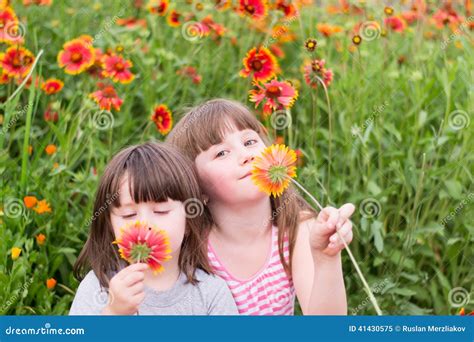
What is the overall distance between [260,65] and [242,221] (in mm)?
399

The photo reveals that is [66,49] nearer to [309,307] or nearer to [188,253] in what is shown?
[188,253]

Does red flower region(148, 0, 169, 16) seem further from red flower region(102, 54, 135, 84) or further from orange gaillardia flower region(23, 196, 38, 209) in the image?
orange gaillardia flower region(23, 196, 38, 209)

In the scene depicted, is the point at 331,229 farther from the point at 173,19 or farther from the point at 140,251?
the point at 173,19

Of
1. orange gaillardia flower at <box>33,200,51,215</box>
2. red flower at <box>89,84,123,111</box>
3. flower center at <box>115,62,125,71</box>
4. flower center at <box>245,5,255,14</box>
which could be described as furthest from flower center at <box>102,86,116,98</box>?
flower center at <box>245,5,255,14</box>

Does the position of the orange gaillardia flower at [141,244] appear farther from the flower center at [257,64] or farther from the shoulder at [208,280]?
the flower center at [257,64]

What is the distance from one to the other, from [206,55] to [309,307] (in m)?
1.23

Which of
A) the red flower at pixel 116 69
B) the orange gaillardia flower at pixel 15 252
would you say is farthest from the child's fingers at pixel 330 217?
the red flower at pixel 116 69

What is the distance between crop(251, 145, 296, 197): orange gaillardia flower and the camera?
1417 millimetres

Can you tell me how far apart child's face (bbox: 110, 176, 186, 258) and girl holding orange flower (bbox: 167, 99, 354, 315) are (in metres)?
0.15

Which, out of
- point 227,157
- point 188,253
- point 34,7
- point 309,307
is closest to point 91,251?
point 188,253

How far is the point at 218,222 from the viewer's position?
6.15ft

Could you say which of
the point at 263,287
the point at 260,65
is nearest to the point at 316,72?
the point at 260,65

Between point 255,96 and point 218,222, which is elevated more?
point 255,96

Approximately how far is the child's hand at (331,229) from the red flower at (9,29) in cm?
120
